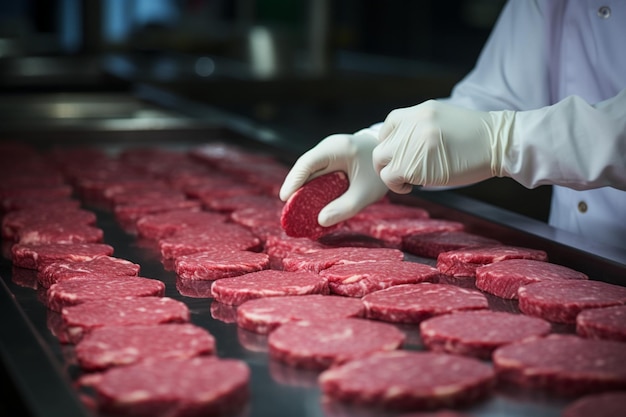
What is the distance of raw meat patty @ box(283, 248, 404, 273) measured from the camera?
7.92ft

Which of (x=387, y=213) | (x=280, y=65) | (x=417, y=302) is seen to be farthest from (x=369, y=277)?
(x=280, y=65)

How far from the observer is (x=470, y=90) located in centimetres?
318

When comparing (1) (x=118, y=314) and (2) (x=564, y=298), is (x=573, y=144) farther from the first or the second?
(1) (x=118, y=314)

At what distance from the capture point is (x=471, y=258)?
7.93 ft

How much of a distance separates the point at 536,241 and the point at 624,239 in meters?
0.46

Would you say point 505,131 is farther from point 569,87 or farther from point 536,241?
point 569,87

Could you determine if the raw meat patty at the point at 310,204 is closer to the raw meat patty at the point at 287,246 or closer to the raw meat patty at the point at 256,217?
the raw meat patty at the point at 287,246

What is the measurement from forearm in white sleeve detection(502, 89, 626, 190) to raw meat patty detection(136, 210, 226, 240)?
3.33 feet

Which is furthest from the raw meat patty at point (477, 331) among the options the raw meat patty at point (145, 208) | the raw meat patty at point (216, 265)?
the raw meat patty at point (145, 208)

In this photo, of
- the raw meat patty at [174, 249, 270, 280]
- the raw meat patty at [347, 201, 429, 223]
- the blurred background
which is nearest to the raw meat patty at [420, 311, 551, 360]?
the raw meat patty at [174, 249, 270, 280]

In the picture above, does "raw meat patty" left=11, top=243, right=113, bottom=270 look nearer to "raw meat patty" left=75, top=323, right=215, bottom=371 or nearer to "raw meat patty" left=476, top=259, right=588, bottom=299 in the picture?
"raw meat patty" left=75, top=323, right=215, bottom=371

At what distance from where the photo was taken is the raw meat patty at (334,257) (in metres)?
2.41

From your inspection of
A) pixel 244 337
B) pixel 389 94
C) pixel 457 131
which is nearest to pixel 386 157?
pixel 457 131

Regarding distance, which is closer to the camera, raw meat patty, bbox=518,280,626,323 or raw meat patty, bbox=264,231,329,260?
raw meat patty, bbox=518,280,626,323
